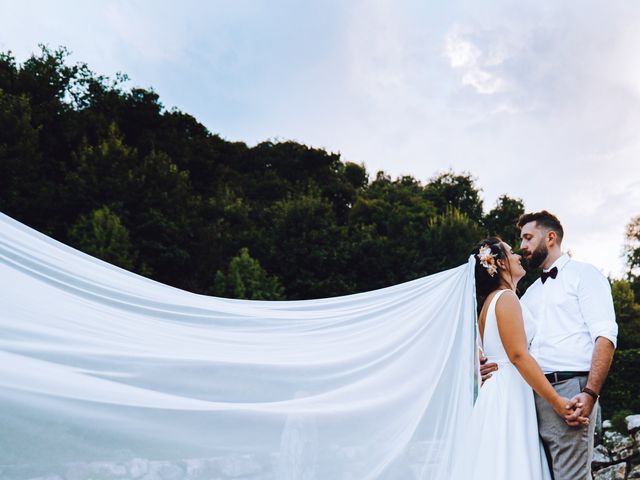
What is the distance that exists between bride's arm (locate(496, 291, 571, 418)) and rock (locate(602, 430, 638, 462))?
720 centimetres

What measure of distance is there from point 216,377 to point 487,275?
5.72ft

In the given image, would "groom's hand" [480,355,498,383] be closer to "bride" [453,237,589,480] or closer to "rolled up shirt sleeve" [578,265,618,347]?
"bride" [453,237,589,480]

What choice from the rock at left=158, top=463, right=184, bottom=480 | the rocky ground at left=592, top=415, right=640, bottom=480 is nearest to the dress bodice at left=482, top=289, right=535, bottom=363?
the rock at left=158, top=463, right=184, bottom=480

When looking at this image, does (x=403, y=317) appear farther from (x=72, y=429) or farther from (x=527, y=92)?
(x=527, y=92)

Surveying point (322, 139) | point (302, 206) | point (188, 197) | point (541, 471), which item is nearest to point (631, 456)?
point (541, 471)

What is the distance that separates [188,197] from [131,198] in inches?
126

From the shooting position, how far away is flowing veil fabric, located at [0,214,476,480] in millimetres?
2094

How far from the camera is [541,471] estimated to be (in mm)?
2760

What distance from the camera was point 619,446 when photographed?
8.49 meters

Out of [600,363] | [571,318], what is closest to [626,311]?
[571,318]

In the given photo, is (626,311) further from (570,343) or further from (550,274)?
(570,343)

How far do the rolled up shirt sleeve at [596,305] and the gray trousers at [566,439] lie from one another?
285mm

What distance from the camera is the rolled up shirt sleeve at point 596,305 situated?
9.22 ft

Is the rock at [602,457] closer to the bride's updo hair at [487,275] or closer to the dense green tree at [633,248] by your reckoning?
the bride's updo hair at [487,275]
